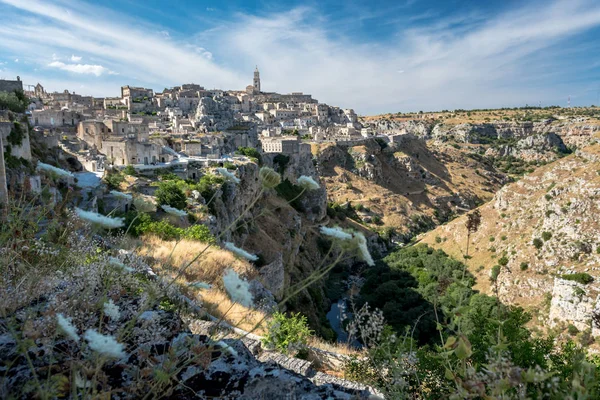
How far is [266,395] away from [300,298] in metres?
22.3

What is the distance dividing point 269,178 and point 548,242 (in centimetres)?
2677

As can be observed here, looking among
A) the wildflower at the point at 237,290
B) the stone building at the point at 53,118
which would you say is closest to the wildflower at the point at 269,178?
the wildflower at the point at 237,290

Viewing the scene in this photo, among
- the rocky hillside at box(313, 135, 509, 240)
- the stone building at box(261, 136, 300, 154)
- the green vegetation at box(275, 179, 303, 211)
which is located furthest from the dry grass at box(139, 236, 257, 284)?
the rocky hillside at box(313, 135, 509, 240)

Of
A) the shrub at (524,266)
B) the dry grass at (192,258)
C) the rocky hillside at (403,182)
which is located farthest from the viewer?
the rocky hillside at (403,182)

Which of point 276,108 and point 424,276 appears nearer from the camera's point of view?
point 424,276

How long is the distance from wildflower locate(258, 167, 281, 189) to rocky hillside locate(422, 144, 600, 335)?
60.3 feet

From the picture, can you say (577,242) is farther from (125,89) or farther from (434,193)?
(125,89)

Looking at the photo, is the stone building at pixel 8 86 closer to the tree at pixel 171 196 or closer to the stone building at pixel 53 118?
the stone building at pixel 53 118

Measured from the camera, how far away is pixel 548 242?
23688 mm

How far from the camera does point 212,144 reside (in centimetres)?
3494

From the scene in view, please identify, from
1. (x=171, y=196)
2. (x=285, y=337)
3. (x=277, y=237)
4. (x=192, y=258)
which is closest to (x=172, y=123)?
(x=277, y=237)

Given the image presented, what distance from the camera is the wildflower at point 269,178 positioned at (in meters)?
2.42

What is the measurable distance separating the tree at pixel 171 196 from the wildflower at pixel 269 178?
13941mm

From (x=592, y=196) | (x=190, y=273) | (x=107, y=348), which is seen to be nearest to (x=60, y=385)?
(x=107, y=348)
